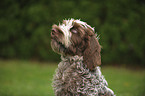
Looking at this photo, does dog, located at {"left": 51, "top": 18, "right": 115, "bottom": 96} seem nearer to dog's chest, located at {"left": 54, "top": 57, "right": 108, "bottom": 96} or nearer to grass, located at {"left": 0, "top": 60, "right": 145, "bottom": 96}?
dog's chest, located at {"left": 54, "top": 57, "right": 108, "bottom": 96}

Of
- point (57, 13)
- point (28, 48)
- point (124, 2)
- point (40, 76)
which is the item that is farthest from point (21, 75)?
point (124, 2)

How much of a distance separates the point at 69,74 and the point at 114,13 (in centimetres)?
809

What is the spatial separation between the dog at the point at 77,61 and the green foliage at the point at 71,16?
6.79m

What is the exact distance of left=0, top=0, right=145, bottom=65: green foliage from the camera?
34.5 ft

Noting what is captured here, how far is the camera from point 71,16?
10453 millimetres

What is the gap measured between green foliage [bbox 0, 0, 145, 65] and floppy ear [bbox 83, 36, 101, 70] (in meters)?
6.78

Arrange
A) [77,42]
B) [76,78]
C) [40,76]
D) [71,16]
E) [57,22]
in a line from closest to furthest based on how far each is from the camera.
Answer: [76,78]
[77,42]
[40,76]
[71,16]
[57,22]

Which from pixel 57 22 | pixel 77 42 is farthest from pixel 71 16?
pixel 77 42

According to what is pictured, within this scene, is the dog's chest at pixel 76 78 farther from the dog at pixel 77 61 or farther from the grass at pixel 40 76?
the grass at pixel 40 76

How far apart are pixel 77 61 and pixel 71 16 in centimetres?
747

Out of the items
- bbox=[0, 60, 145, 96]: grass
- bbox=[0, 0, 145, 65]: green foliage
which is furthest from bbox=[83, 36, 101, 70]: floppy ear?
bbox=[0, 0, 145, 65]: green foliage

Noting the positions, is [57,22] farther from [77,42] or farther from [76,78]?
[76,78]

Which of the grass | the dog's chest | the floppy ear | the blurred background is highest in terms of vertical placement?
the blurred background

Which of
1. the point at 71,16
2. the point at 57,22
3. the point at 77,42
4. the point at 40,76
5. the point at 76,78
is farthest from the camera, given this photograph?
the point at 57,22
